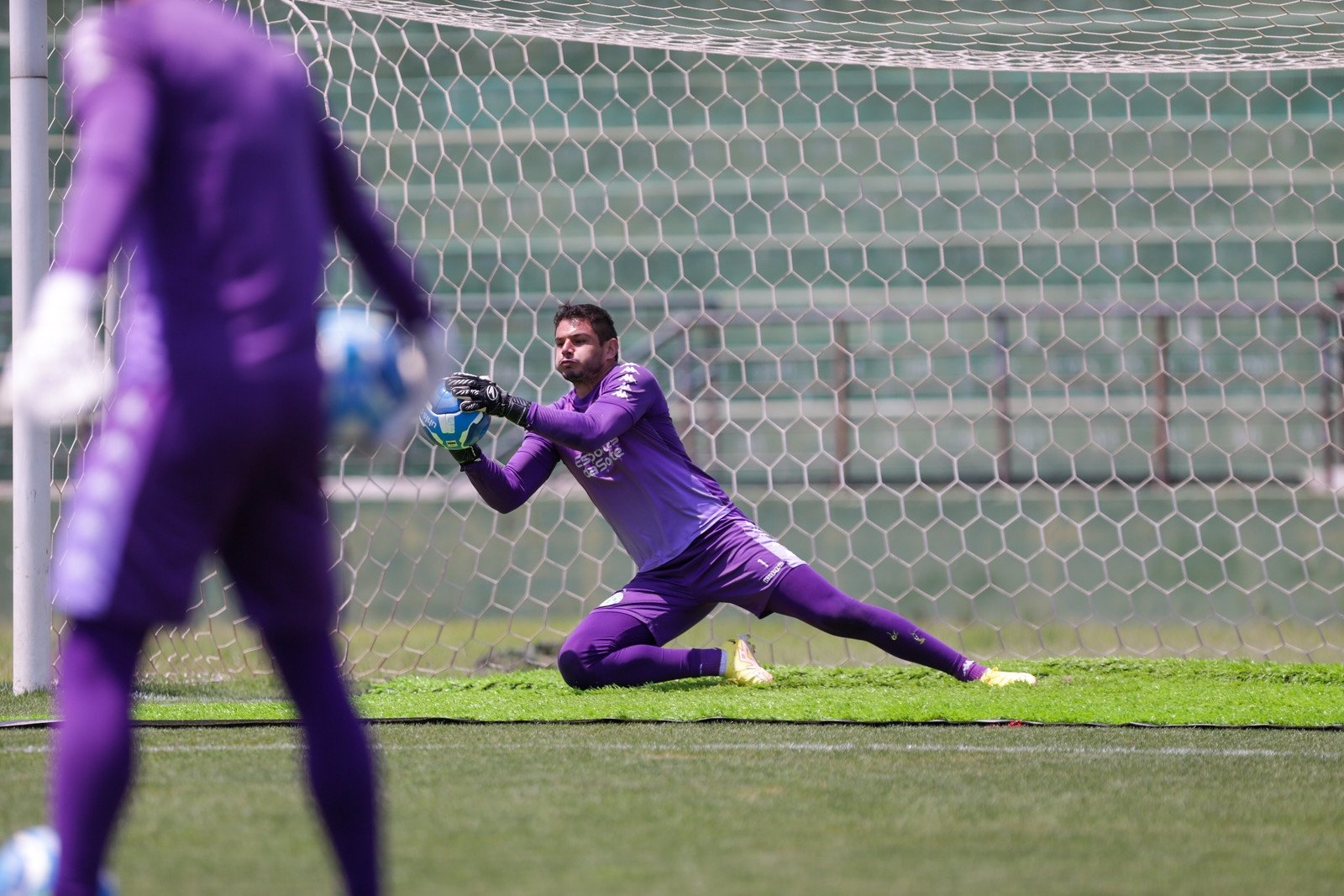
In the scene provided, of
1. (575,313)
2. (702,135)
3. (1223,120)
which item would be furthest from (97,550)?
(1223,120)

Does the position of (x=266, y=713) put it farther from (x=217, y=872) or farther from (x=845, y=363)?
(x=845, y=363)

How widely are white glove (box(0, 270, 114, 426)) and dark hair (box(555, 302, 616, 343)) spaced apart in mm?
2996

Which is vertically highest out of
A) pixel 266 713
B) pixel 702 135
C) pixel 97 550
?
pixel 702 135

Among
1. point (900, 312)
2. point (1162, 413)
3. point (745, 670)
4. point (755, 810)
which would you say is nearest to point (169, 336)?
point (755, 810)

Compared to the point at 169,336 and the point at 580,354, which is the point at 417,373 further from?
the point at 580,354

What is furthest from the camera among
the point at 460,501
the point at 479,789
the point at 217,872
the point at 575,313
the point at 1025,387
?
the point at 1025,387

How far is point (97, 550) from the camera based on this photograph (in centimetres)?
175

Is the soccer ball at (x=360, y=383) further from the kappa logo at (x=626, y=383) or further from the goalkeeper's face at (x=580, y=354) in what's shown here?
the goalkeeper's face at (x=580, y=354)

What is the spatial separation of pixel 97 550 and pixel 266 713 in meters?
2.30

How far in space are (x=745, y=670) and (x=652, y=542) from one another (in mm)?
447

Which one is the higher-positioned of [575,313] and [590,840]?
[575,313]

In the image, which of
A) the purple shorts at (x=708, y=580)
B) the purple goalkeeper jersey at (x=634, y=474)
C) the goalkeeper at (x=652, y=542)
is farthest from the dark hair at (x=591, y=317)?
the purple shorts at (x=708, y=580)

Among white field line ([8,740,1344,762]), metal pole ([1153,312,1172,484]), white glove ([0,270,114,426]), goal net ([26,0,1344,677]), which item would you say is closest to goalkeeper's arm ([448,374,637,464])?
white field line ([8,740,1344,762])

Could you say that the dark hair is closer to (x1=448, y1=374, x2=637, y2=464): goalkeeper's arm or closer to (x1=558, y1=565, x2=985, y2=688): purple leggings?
(x1=448, y1=374, x2=637, y2=464): goalkeeper's arm
